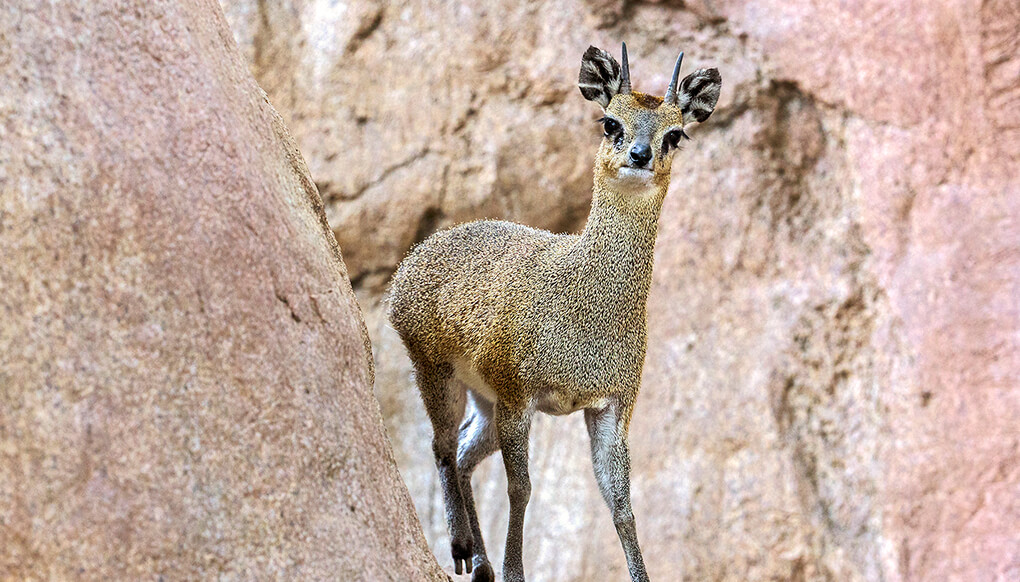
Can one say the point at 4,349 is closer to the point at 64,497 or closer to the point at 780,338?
the point at 64,497

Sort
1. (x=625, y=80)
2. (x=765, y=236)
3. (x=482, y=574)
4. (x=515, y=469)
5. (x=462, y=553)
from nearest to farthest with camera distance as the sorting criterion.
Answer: (x=515, y=469) → (x=625, y=80) → (x=482, y=574) → (x=462, y=553) → (x=765, y=236)

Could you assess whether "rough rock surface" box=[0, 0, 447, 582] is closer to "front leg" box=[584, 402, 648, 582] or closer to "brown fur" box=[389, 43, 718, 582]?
"brown fur" box=[389, 43, 718, 582]

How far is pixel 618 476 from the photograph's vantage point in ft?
16.7

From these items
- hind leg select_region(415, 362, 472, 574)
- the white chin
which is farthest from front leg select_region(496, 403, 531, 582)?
the white chin

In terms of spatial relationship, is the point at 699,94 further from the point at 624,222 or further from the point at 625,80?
the point at 624,222

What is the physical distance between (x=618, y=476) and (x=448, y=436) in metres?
1.15

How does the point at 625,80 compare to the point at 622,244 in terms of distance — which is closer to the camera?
the point at 622,244

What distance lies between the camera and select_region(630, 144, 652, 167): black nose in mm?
4879

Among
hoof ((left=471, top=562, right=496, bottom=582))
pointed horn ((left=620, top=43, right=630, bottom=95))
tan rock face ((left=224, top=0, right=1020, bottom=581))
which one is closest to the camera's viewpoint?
pointed horn ((left=620, top=43, right=630, bottom=95))

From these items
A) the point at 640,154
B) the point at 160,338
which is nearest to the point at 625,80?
the point at 640,154

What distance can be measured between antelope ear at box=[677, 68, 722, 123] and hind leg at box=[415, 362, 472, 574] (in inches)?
69.6

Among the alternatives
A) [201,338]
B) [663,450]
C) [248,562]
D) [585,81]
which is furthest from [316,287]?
[663,450]

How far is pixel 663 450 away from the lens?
8.30m

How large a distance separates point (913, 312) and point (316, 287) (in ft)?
17.2
